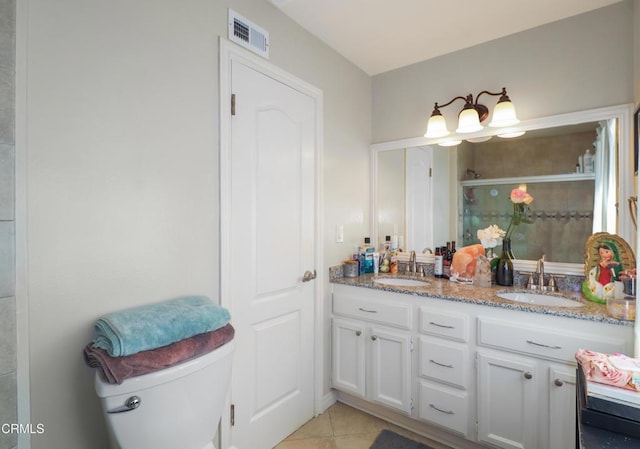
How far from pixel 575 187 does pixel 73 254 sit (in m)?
2.54

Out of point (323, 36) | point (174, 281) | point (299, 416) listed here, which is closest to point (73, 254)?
point (174, 281)

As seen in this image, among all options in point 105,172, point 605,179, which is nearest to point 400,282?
point 605,179

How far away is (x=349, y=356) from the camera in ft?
7.16

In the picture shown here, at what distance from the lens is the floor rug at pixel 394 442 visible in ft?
6.08

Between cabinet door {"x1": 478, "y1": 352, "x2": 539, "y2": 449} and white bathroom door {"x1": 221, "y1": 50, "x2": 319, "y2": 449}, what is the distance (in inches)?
40.5

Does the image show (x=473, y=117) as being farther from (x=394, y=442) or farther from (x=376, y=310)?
(x=394, y=442)

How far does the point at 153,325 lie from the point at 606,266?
2.11 m

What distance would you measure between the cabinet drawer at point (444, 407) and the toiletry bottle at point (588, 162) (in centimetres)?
149

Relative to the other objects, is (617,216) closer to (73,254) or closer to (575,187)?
(575,187)

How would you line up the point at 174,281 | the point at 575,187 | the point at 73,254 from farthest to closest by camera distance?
1. the point at 575,187
2. the point at 174,281
3. the point at 73,254

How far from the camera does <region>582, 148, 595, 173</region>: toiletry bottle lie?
73.9 inches

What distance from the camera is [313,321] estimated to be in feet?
7.04

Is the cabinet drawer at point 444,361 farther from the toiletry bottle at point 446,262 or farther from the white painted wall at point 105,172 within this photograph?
the white painted wall at point 105,172

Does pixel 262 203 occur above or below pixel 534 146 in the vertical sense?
below
